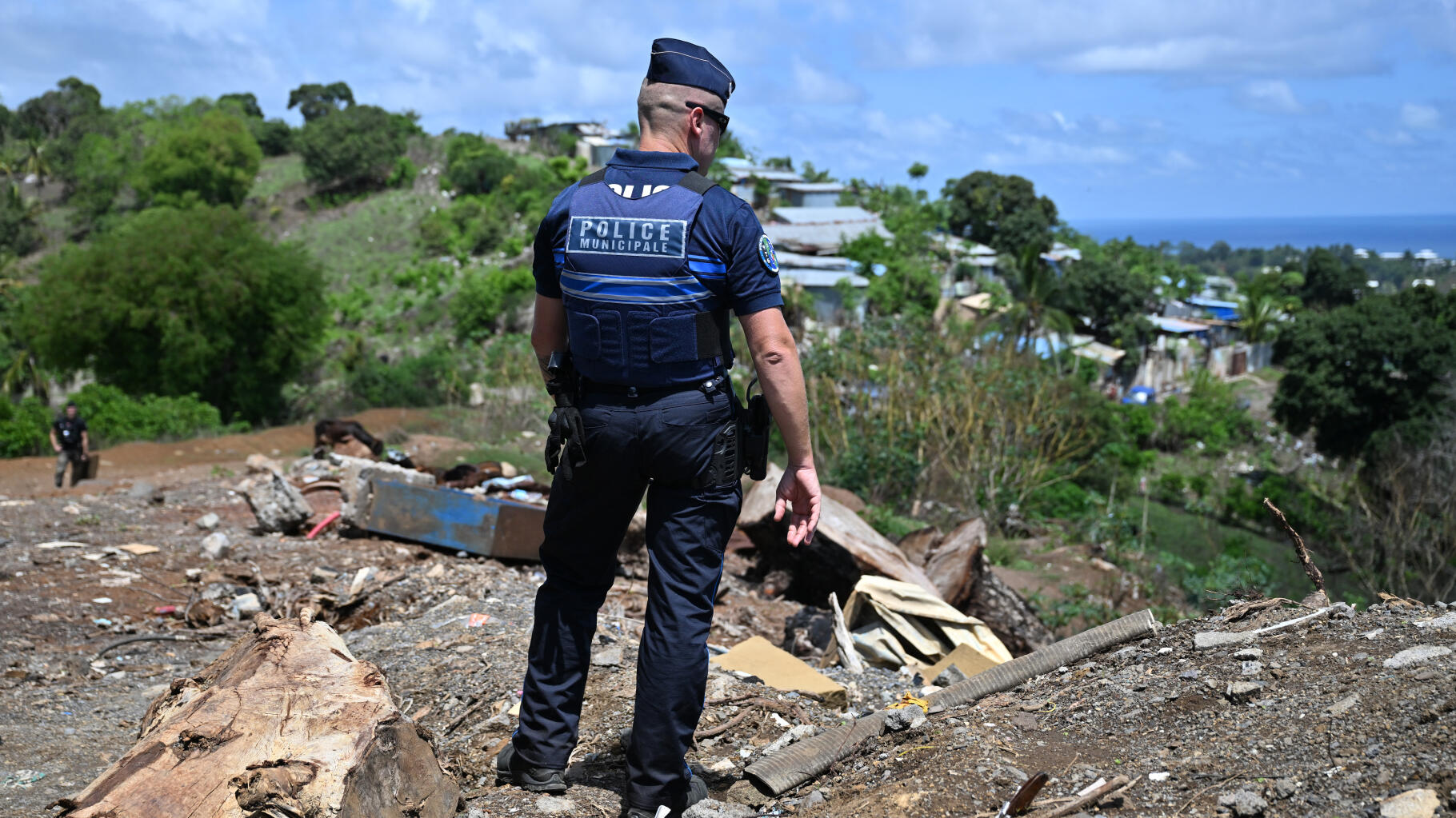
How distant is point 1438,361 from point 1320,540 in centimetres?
679

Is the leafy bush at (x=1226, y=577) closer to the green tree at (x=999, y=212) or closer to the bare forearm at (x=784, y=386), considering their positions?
the bare forearm at (x=784, y=386)

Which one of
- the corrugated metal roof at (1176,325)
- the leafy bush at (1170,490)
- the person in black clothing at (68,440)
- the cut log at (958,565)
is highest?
the corrugated metal roof at (1176,325)

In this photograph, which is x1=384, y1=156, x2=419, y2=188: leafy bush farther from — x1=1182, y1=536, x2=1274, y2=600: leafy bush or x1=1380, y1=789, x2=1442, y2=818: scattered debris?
x1=1380, y1=789, x2=1442, y2=818: scattered debris

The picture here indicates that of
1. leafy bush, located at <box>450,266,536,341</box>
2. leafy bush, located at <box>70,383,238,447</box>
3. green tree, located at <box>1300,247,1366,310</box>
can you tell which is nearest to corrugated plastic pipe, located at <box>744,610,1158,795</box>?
leafy bush, located at <box>70,383,238,447</box>

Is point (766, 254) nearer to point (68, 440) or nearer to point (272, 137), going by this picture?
point (68, 440)

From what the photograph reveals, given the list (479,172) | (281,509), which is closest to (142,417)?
(281,509)

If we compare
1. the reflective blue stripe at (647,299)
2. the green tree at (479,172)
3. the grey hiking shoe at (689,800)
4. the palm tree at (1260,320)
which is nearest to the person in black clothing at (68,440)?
the reflective blue stripe at (647,299)

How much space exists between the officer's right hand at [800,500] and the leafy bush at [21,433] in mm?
22618

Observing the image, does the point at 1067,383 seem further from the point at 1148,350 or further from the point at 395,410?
the point at 1148,350

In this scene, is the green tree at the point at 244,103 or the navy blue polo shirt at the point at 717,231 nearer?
the navy blue polo shirt at the point at 717,231

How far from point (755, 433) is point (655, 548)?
0.40 m

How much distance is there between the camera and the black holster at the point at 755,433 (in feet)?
8.89

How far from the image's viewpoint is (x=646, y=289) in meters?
2.57

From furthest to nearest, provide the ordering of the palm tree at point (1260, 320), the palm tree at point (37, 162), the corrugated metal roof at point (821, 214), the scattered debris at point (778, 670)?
the palm tree at point (37, 162), the palm tree at point (1260, 320), the corrugated metal roof at point (821, 214), the scattered debris at point (778, 670)
